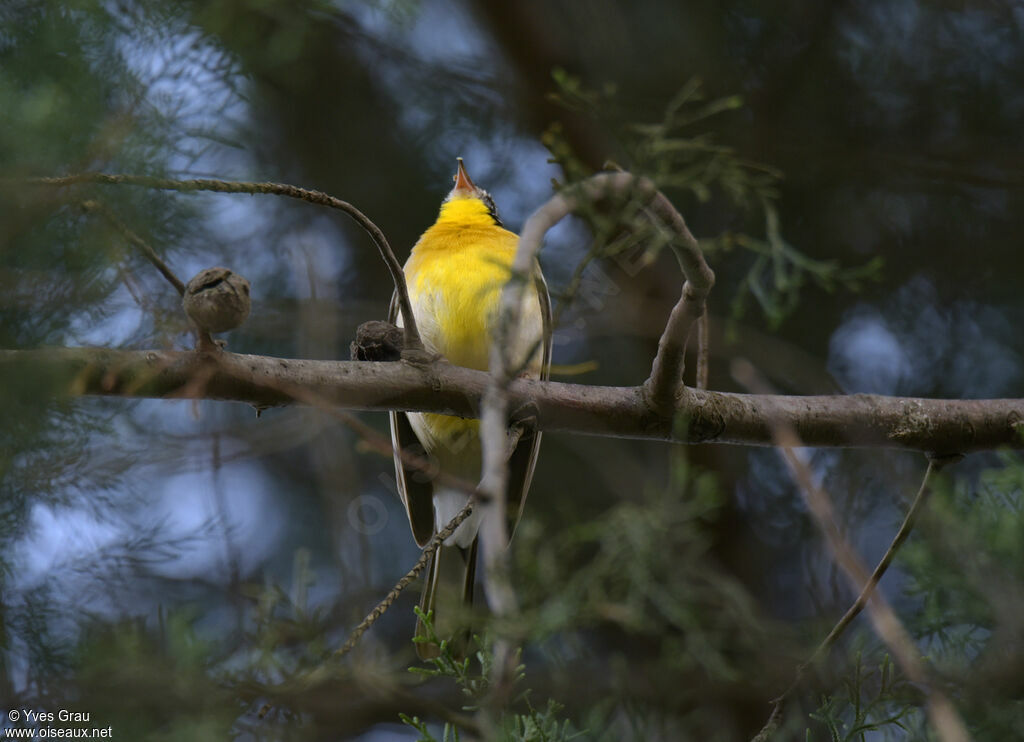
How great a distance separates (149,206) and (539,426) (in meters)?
1.28

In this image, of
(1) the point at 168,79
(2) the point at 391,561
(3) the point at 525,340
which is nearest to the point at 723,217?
(3) the point at 525,340

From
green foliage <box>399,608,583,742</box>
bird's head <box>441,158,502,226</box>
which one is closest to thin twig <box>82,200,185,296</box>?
green foliage <box>399,608,583,742</box>

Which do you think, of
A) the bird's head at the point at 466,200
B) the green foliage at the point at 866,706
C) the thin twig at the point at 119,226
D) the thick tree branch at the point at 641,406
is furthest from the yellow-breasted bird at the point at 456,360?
the thin twig at the point at 119,226

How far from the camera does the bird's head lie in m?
4.88

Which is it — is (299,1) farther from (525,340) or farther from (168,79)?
(525,340)

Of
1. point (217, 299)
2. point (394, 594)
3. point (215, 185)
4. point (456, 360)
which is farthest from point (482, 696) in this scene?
point (456, 360)

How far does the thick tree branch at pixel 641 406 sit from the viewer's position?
2.83m

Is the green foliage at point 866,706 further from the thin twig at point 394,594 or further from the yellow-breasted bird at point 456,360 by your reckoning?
the yellow-breasted bird at point 456,360

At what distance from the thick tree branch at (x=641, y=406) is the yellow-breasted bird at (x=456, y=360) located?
3.00 feet

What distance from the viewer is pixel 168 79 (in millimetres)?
2967

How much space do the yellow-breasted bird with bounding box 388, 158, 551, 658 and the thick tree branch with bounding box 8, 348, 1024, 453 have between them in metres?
0.91

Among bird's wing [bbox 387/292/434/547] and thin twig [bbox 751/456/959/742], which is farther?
bird's wing [bbox 387/292/434/547]

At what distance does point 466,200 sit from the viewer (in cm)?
497

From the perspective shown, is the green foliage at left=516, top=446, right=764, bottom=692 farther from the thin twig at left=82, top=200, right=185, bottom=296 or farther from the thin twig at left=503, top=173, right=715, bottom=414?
the thin twig at left=82, top=200, right=185, bottom=296
